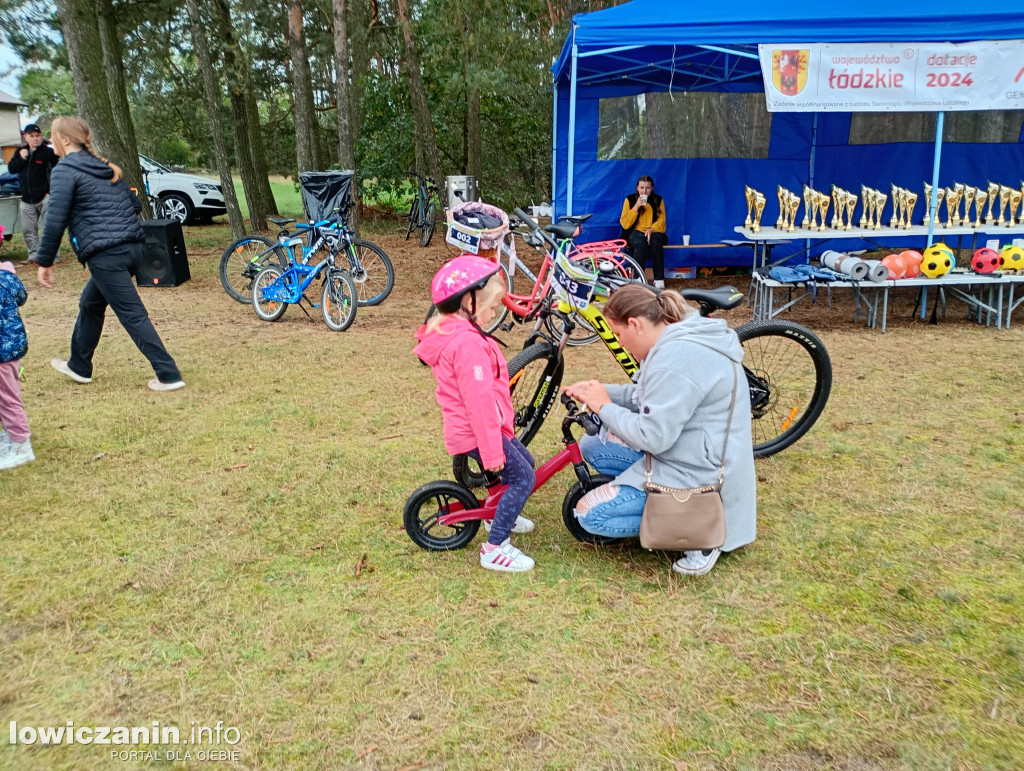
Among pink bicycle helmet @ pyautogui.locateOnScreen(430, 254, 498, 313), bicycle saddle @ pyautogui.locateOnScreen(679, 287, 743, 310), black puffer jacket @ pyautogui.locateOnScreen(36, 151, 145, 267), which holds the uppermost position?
black puffer jacket @ pyautogui.locateOnScreen(36, 151, 145, 267)

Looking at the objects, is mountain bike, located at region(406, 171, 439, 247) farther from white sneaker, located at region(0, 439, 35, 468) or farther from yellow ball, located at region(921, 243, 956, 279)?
white sneaker, located at region(0, 439, 35, 468)

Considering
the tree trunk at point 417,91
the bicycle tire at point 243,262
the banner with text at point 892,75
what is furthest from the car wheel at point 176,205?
the banner with text at point 892,75

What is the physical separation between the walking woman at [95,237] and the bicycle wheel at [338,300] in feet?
6.39

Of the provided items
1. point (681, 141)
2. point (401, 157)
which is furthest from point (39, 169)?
point (681, 141)

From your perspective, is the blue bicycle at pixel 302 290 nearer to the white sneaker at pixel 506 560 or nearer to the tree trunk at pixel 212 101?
the white sneaker at pixel 506 560

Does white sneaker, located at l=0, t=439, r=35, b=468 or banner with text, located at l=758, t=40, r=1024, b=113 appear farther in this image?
banner with text, located at l=758, t=40, r=1024, b=113

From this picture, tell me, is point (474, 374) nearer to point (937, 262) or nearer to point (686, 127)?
point (937, 262)

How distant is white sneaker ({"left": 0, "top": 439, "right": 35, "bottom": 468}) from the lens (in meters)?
4.34

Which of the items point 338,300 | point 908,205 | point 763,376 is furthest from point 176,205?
point 763,376

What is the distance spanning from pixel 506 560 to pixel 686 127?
8.22 m

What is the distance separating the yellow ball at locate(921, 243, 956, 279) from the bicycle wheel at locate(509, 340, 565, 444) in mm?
4687

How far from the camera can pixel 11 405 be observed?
431cm

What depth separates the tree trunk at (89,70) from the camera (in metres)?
10.6

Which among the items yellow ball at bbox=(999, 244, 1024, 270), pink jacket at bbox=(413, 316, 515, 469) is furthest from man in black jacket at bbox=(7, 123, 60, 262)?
yellow ball at bbox=(999, 244, 1024, 270)
